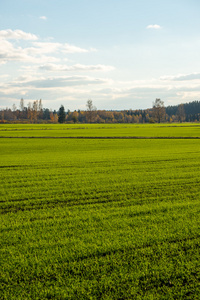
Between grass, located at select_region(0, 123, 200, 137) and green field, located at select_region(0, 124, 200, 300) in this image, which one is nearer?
green field, located at select_region(0, 124, 200, 300)

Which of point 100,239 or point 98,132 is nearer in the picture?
point 100,239

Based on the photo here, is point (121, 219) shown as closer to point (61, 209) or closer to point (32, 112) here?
point (61, 209)

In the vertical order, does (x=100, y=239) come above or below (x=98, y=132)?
below

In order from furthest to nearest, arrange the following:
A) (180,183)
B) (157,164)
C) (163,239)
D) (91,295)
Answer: (157,164) → (180,183) → (163,239) → (91,295)

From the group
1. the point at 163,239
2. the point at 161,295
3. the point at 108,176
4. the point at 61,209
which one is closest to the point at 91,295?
the point at 161,295

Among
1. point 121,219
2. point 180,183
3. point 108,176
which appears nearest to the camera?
point 121,219

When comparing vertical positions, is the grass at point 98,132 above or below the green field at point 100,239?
above

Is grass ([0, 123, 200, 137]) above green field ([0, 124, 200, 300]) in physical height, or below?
above

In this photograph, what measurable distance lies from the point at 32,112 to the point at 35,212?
166968 mm

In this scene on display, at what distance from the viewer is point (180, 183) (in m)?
12.8

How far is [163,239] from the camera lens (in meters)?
6.75

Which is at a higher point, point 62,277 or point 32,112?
point 32,112

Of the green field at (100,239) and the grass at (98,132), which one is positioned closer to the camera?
the green field at (100,239)

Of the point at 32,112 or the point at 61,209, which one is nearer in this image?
the point at 61,209
